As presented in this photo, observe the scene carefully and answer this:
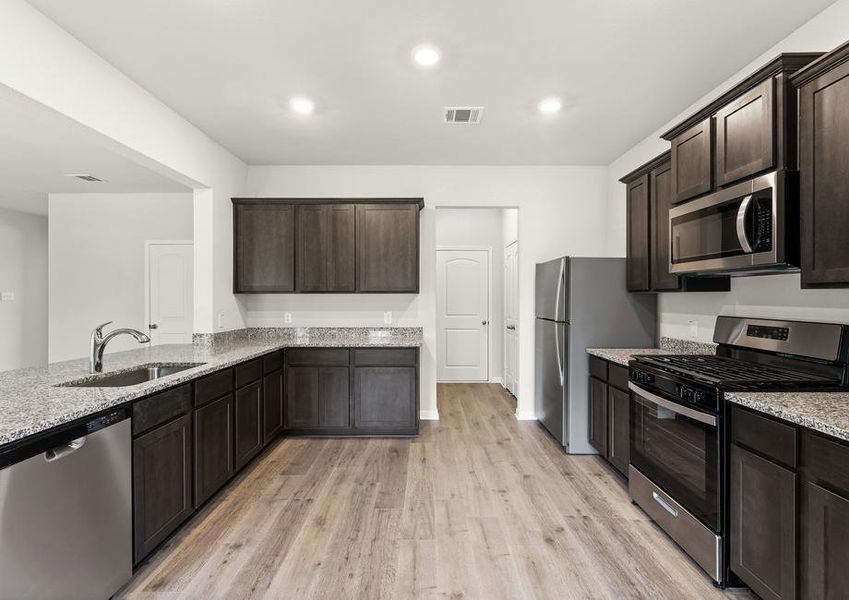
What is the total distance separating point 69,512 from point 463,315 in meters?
5.44

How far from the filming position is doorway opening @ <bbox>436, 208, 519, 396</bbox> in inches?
265

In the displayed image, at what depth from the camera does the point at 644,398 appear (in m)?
2.62

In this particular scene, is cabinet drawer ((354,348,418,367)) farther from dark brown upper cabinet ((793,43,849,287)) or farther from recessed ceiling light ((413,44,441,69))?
dark brown upper cabinet ((793,43,849,287))

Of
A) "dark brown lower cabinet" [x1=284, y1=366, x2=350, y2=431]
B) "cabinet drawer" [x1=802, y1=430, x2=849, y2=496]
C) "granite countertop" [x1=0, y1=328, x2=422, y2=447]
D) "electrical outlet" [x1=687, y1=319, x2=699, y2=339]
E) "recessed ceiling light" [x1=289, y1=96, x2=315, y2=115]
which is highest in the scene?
"recessed ceiling light" [x1=289, y1=96, x2=315, y2=115]

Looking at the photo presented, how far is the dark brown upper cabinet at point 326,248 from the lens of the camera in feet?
14.7

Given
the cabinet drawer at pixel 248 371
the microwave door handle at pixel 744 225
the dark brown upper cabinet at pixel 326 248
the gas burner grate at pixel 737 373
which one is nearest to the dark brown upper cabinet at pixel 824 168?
the microwave door handle at pixel 744 225

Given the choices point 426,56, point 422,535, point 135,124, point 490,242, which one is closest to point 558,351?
point 422,535

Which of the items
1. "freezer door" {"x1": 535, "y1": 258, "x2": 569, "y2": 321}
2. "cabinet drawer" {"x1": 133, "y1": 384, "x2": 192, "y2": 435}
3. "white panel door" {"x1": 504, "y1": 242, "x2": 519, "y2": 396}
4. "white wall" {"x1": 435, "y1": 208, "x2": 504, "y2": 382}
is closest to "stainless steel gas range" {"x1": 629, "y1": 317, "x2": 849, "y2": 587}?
"freezer door" {"x1": 535, "y1": 258, "x2": 569, "y2": 321}

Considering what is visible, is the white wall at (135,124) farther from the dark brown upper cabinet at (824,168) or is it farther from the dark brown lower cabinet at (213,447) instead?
the dark brown upper cabinet at (824,168)

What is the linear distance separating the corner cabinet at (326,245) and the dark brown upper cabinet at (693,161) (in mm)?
2331

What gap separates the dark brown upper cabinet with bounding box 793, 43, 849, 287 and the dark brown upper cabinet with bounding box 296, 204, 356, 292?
3439mm

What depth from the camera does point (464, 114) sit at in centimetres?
343

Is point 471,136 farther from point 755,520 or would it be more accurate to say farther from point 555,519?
point 755,520

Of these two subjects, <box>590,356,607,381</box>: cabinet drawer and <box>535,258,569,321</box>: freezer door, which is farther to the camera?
<box>535,258,569,321</box>: freezer door
